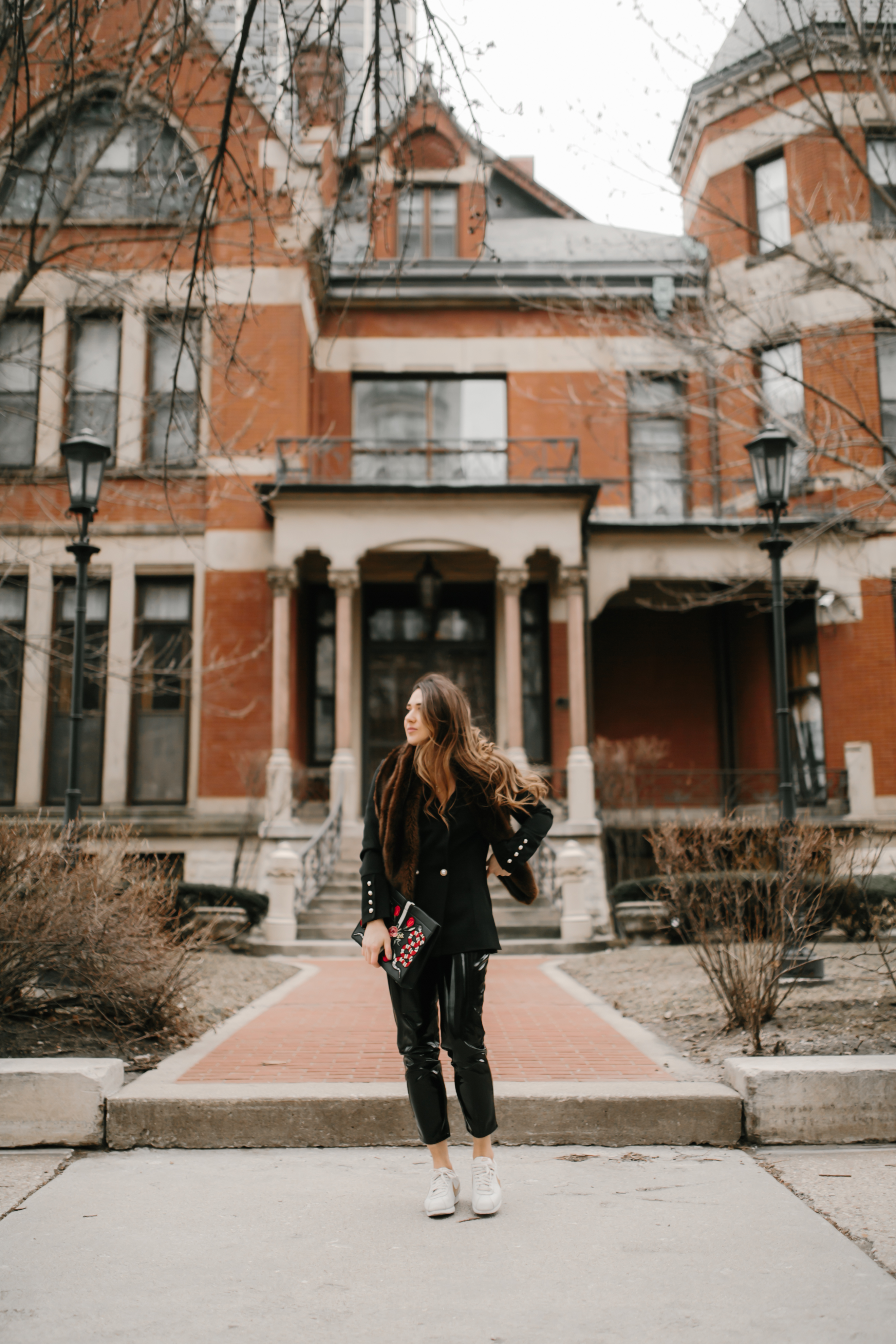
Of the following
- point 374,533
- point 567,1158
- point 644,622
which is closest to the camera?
point 567,1158

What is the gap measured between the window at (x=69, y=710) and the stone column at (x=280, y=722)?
2738 millimetres

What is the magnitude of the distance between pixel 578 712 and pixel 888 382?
7238 mm

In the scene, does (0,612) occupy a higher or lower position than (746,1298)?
higher

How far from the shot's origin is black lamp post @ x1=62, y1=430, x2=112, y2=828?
30.1 ft

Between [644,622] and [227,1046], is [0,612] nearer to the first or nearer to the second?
[644,622]

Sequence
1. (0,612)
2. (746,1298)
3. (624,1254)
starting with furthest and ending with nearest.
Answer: (0,612) < (624,1254) < (746,1298)

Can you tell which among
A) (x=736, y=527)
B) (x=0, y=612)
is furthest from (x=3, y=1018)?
(x=736, y=527)

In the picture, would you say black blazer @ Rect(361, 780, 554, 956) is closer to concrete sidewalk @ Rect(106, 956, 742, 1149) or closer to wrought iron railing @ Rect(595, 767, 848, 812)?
concrete sidewalk @ Rect(106, 956, 742, 1149)

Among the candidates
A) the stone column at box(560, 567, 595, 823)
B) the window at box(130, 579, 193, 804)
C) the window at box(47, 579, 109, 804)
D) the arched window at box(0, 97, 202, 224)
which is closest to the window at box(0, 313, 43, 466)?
the arched window at box(0, 97, 202, 224)

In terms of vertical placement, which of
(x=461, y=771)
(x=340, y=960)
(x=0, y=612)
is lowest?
(x=340, y=960)

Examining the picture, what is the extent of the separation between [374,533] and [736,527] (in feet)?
17.6

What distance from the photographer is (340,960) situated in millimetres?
11305

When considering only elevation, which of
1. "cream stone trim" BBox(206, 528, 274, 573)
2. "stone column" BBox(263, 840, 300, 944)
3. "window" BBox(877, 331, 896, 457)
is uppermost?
"window" BBox(877, 331, 896, 457)

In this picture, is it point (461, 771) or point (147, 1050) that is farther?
point (147, 1050)
